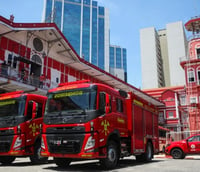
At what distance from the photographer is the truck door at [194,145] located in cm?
1406

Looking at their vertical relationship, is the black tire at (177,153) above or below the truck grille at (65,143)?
below

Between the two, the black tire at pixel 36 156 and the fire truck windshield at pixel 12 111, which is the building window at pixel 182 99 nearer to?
the black tire at pixel 36 156

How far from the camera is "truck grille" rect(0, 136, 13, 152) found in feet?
31.3

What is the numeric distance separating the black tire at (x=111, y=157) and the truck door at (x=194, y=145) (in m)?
7.46

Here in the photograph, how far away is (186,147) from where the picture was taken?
1442 centimetres

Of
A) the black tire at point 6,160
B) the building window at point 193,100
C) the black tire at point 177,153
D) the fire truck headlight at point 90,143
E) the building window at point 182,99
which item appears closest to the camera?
the fire truck headlight at point 90,143

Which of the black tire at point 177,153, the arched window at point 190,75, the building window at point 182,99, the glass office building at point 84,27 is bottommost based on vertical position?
the black tire at point 177,153

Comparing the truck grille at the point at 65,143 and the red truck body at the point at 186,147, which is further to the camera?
the red truck body at the point at 186,147

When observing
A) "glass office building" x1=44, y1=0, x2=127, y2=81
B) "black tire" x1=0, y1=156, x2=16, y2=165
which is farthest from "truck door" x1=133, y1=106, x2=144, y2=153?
"glass office building" x1=44, y1=0, x2=127, y2=81

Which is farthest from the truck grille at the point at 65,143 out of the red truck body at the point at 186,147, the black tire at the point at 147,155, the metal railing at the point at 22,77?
the metal railing at the point at 22,77

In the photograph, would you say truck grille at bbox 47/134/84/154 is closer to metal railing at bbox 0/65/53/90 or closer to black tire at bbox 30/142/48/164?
black tire at bbox 30/142/48/164

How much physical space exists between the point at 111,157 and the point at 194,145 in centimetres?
800

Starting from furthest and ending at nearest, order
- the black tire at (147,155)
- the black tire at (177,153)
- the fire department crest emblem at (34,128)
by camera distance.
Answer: the black tire at (177,153) < the black tire at (147,155) < the fire department crest emblem at (34,128)

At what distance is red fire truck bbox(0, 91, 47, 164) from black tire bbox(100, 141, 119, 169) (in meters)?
3.66
